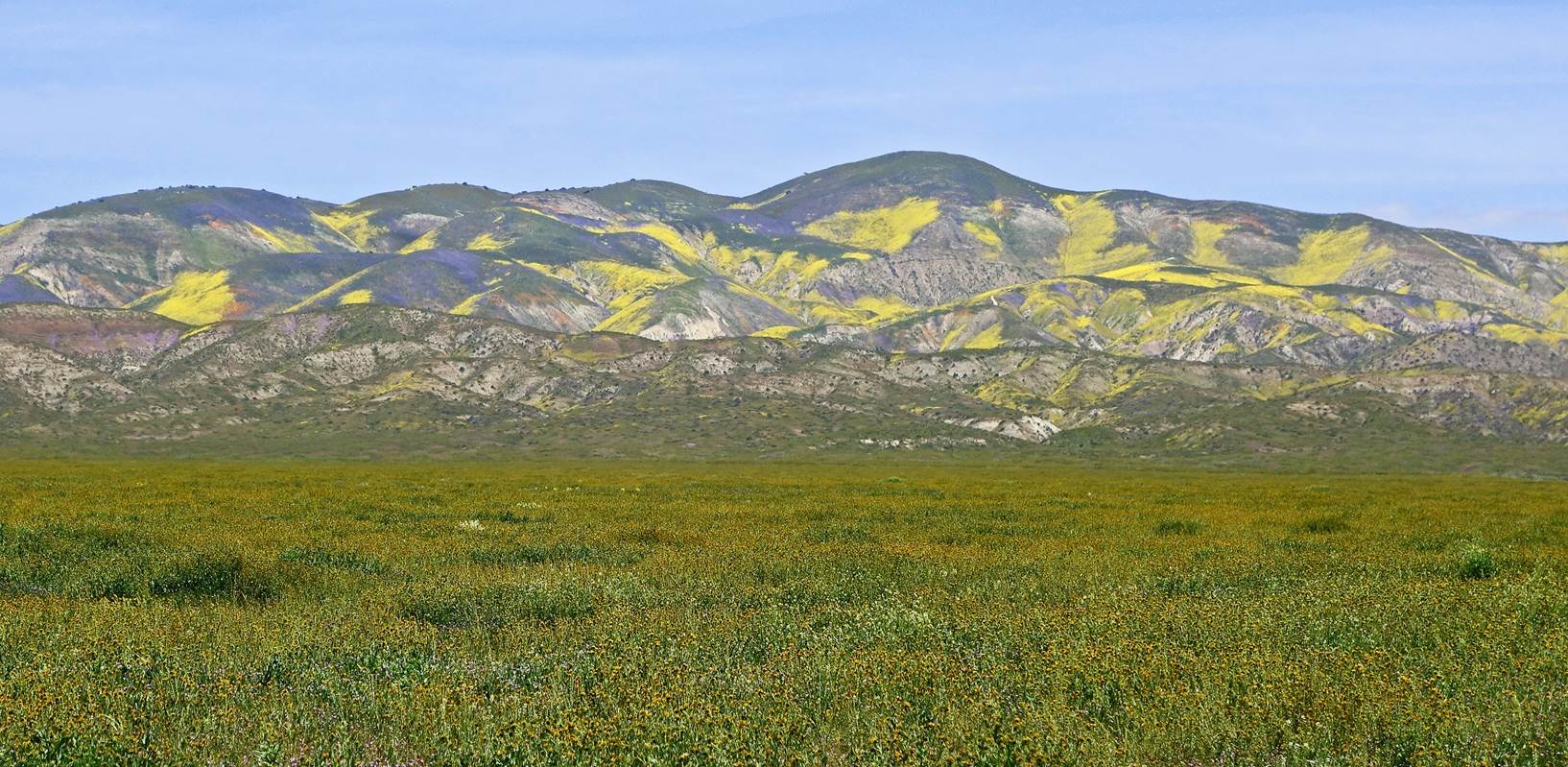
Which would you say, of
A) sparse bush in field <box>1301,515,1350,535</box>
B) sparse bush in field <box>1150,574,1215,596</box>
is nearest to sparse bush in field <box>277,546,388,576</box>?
sparse bush in field <box>1150,574,1215,596</box>

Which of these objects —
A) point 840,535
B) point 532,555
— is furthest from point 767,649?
point 840,535

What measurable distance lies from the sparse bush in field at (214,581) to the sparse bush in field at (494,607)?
10.4ft

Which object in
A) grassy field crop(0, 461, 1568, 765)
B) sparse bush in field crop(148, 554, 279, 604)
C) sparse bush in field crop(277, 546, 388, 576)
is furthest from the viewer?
→ sparse bush in field crop(277, 546, 388, 576)

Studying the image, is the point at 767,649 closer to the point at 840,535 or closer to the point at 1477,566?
the point at 1477,566

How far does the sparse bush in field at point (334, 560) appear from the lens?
2180 centimetres

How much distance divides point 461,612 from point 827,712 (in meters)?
7.82

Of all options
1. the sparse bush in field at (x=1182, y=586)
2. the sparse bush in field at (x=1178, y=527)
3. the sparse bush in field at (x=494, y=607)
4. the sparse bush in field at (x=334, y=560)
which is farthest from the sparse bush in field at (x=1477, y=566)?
the sparse bush in field at (x=334, y=560)

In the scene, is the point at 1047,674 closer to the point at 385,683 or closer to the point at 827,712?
the point at 827,712

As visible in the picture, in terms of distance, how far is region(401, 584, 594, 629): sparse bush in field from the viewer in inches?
659

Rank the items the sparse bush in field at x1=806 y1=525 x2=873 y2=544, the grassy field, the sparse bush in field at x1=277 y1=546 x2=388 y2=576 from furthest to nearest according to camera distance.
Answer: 1. the sparse bush in field at x1=806 y1=525 x2=873 y2=544
2. the sparse bush in field at x1=277 y1=546 x2=388 y2=576
3. the grassy field

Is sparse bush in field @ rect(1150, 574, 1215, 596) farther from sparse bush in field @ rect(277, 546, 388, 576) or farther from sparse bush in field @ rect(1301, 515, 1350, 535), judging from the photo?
sparse bush in field @ rect(277, 546, 388, 576)

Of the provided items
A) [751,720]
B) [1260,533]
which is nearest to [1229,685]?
[751,720]

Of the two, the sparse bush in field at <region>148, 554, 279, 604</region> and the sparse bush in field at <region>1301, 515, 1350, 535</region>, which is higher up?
the sparse bush in field at <region>148, 554, 279, 604</region>

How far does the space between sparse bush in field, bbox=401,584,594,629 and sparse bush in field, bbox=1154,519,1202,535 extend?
19329 mm
